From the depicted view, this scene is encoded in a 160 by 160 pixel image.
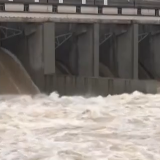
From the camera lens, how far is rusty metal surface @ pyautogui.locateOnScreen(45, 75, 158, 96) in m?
11.7

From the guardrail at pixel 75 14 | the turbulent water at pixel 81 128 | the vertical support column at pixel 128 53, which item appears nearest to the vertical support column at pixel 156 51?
the guardrail at pixel 75 14

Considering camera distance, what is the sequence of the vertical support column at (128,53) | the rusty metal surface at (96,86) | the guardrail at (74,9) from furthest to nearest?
the vertical support column at (128,53)
the guardrail at (74,9)
the rusty metal surface at (96,86)

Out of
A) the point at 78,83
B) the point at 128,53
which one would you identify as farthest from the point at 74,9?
the point at 78,83

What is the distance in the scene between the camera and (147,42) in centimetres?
1820

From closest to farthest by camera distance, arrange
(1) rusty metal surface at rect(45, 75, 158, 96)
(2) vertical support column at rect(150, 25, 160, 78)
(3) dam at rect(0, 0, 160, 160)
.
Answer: (3) dam at rect(0, 0, 160, 160) < (1) rusty metal surface at rect(45, 75, 158, 96) < (2) vertical support column at rect(150, 25, 160, 78)

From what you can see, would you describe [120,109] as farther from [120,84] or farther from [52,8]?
[52,8]

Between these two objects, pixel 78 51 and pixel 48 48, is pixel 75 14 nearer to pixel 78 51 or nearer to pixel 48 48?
pixel 78 51

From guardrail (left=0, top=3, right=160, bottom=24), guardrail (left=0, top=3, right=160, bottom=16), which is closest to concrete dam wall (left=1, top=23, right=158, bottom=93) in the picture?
guardrail (left=0, top=3, right=160, bottom=24)

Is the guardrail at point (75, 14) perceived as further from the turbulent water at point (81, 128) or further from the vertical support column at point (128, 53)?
the turbulent water at point (81, 128)

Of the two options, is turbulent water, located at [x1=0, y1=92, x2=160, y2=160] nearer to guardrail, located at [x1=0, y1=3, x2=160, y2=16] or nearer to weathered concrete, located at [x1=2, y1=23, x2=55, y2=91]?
weathered concrete, located at [x1=2, y1=23, x2=55, y2=91]

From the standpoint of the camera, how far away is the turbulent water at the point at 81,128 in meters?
6.51

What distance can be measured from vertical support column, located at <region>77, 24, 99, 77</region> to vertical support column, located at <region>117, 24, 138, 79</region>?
63.3 inches

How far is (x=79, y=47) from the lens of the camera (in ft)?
50.9

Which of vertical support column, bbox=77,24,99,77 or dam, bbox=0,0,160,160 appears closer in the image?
dam, bbox=0,0,160,160
